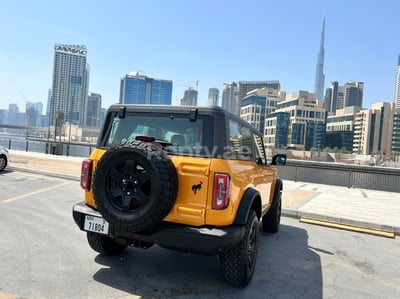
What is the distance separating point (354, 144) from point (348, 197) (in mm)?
134254

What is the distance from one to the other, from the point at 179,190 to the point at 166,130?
773 mm

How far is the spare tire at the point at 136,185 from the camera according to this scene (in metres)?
3.26

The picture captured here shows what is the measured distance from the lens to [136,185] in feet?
11.2

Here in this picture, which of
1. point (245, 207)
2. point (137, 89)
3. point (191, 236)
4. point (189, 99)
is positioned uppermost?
point (137, 89)

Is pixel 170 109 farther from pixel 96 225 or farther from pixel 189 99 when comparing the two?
pixel 189 99

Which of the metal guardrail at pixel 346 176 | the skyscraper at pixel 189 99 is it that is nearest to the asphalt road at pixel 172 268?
the skyscraper at pixel 189 99

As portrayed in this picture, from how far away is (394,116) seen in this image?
128 metres

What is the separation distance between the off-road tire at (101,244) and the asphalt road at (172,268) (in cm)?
11

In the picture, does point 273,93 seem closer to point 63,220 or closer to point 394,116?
point 394,116

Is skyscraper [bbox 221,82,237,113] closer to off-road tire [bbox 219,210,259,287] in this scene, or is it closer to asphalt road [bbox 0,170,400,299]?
asphalt road [bbox 0,170,400,299]

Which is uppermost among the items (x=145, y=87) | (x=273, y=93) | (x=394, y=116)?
(x=273, y=93)

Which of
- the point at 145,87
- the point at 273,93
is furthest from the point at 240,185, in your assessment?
the point at 273,93

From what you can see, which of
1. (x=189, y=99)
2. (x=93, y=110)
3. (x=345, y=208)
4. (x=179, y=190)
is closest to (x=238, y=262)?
(x=179, y=190)

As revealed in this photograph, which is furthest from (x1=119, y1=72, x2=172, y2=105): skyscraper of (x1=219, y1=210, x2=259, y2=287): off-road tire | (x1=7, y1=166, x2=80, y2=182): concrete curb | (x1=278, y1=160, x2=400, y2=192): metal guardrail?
(x1=219, y1=210, x2=259, y2=287): off-road tire
